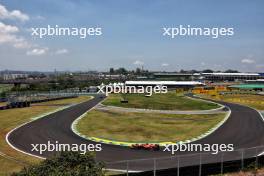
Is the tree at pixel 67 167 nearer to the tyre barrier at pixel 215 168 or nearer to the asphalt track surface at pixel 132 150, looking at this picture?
the tyre barrier at pixel 215 168

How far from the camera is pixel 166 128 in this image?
47.3 meters

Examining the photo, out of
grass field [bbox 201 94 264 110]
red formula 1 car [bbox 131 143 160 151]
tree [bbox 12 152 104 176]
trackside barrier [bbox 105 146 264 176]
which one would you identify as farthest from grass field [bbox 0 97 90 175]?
grass field [bbox 201 94 264 110]

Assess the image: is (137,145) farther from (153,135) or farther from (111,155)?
(153,135)

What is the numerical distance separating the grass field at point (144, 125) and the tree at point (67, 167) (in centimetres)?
2233

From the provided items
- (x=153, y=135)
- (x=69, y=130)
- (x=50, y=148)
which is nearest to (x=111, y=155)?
(x=50, y=148)

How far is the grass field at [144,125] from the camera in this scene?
41.6m

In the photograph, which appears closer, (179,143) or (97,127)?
(179,143)

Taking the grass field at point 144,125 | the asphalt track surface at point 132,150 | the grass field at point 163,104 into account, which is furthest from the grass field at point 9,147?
the grass field at point 163,104

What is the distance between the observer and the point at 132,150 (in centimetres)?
3372

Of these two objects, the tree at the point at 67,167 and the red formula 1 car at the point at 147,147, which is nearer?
the tree at the point at 67,167

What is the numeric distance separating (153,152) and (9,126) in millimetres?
27235

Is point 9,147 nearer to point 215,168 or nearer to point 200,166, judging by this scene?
point 200,166

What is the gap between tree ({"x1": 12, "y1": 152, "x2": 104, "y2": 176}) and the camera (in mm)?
15195

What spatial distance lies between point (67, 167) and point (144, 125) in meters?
33.8
